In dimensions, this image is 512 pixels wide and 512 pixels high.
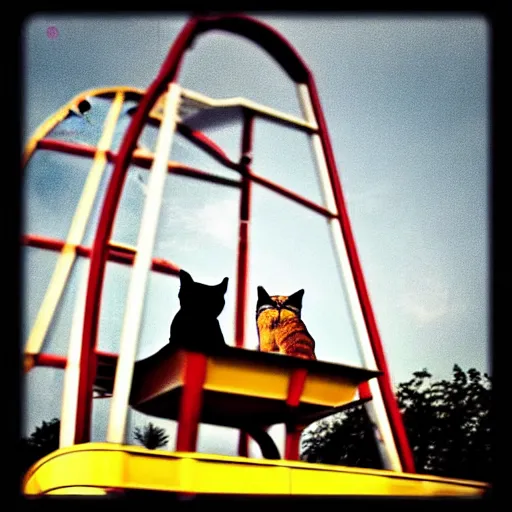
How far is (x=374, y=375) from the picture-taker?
6480 millimetres

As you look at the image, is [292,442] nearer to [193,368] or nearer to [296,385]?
[296,385]

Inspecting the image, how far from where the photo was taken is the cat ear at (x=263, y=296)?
23.0ft

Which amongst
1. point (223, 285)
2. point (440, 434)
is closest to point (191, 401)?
point (223, 285)

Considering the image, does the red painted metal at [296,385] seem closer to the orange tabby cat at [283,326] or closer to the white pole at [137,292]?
the orange tabby cat at [283,326]

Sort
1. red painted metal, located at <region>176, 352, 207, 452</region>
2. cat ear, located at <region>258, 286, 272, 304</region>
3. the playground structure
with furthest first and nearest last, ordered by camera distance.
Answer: cat ear, located at <region>258, 286, 272, 304</region> < red painted metal, located at <region>176, 352, 207, 452</region> < the playground structure

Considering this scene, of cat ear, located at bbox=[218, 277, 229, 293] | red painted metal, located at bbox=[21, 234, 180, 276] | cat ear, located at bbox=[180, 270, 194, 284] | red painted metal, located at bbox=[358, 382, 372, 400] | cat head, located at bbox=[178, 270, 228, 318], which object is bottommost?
red painted metal, located at bbox=[358, 382, 372, 400]

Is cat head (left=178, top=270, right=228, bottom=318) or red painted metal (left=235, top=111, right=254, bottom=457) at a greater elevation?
red painted metal (left=235, top=111, right=254, bottom=457)

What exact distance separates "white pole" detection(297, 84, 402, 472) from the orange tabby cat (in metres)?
0.56

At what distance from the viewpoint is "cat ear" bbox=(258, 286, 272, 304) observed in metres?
7.02

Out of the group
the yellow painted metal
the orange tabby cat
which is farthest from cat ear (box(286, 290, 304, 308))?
the yellow painted metal

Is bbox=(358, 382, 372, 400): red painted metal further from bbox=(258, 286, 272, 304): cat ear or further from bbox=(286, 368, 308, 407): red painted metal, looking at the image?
bbox=(258, 286, 272, 304): cat ear

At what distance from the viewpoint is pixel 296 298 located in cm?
694

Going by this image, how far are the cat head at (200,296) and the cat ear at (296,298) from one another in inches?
42.0
